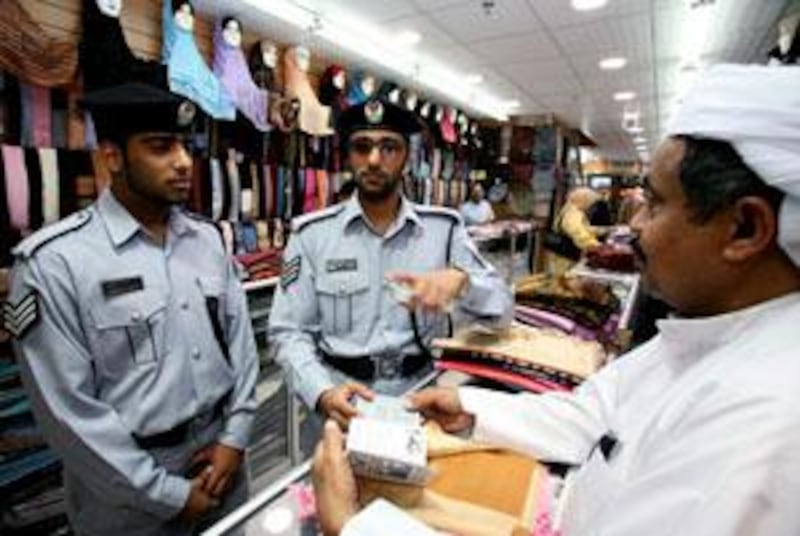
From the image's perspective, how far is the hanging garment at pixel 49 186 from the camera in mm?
2748

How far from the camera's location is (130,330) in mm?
1501

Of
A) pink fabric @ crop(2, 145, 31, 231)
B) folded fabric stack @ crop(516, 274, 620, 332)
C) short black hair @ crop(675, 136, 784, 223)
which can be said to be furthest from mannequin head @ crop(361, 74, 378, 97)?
short black hair @ crop(675, 136, 784, 223)

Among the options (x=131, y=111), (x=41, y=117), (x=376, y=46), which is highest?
(x=376, y=46)

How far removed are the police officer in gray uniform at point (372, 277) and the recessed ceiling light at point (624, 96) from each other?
7.02m

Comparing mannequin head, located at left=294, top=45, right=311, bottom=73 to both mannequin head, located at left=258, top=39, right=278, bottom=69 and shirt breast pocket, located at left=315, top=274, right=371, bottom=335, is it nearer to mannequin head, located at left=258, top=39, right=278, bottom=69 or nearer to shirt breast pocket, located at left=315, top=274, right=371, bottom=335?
mannequin head, located at left=258, top=39, right=278, bottom=69

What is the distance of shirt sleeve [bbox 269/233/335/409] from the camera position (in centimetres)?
163

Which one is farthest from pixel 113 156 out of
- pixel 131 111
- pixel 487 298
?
A: pixel 487 298

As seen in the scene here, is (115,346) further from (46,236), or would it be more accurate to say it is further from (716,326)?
(716,326)

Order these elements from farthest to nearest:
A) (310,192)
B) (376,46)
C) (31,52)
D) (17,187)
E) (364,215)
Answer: (376,46) < (310,192) < (31,52) < (17,187) < (364,215)

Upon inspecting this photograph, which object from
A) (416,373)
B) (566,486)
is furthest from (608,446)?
(416,373)

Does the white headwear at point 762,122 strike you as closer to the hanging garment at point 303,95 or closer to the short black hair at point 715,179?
the short black hair at point 715,179

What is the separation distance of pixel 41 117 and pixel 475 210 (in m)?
5.93

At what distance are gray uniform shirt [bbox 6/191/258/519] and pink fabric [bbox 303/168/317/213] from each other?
10.3ft

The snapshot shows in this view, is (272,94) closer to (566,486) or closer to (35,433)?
(35,433)
